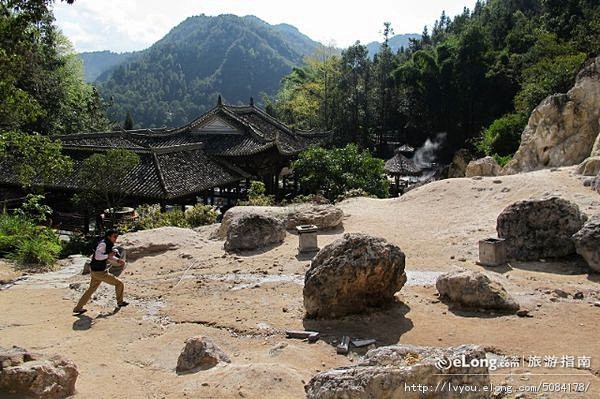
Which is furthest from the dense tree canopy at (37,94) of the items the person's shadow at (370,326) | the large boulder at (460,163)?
the large boulder at (460,163)

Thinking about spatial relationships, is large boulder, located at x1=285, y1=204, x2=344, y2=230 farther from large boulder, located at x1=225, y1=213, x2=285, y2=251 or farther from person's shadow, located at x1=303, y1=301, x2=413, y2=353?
person's shadow, located at x1=303, y1=301, x2=413, y2=353

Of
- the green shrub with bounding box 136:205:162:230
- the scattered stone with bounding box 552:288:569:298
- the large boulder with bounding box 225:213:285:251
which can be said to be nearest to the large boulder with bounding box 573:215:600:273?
the scattered stone with bounding box 552:288:569:298

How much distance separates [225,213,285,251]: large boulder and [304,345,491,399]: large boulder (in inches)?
352

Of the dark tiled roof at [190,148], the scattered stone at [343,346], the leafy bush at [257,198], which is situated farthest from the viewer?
the dark tiled roof at [190,148]

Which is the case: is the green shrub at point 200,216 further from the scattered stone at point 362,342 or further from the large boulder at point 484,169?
the large boulder at point 484,169

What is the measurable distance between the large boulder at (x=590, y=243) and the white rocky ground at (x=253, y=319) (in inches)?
12.6

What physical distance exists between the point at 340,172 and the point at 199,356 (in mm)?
17491

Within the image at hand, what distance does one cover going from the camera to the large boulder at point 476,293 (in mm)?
9227

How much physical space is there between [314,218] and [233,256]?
312 centimetres

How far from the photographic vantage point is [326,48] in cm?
6750

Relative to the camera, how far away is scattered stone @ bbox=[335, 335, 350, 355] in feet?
26.2

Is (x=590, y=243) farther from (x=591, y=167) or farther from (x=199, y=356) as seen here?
(x=591, y=167)

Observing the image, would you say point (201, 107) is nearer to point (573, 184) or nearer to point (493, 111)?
point (493, 111)

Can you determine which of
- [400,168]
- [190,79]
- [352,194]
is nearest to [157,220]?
[352,194]
